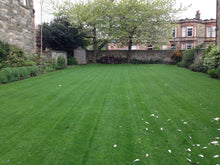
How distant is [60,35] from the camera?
17516 millimetres

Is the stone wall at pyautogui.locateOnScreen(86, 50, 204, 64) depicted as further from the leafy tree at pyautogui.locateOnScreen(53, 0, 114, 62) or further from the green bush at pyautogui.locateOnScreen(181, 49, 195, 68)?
the green bush at pyautogui.locateOnScreen(181, 49, 195, 68)

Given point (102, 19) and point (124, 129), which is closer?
point (124, 129)

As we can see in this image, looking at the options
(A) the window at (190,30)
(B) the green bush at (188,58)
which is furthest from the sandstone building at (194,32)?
(B) the green bush at (188,58)

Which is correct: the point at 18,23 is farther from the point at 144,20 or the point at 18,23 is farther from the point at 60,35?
the point at 144,20

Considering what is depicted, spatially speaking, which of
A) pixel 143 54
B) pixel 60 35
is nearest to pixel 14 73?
pixel 60 35

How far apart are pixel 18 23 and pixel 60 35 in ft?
17.4

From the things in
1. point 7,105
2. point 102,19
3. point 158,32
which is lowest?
point 7,105

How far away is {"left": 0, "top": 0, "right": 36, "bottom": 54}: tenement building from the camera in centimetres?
1103

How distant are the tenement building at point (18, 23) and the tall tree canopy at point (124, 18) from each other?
194 inches

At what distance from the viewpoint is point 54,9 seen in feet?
62.1

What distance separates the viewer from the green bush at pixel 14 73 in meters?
7.86

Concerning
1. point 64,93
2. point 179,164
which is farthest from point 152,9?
point 179,164

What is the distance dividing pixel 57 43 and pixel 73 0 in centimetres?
519

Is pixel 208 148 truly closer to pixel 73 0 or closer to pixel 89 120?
Result: pixel 89 120
